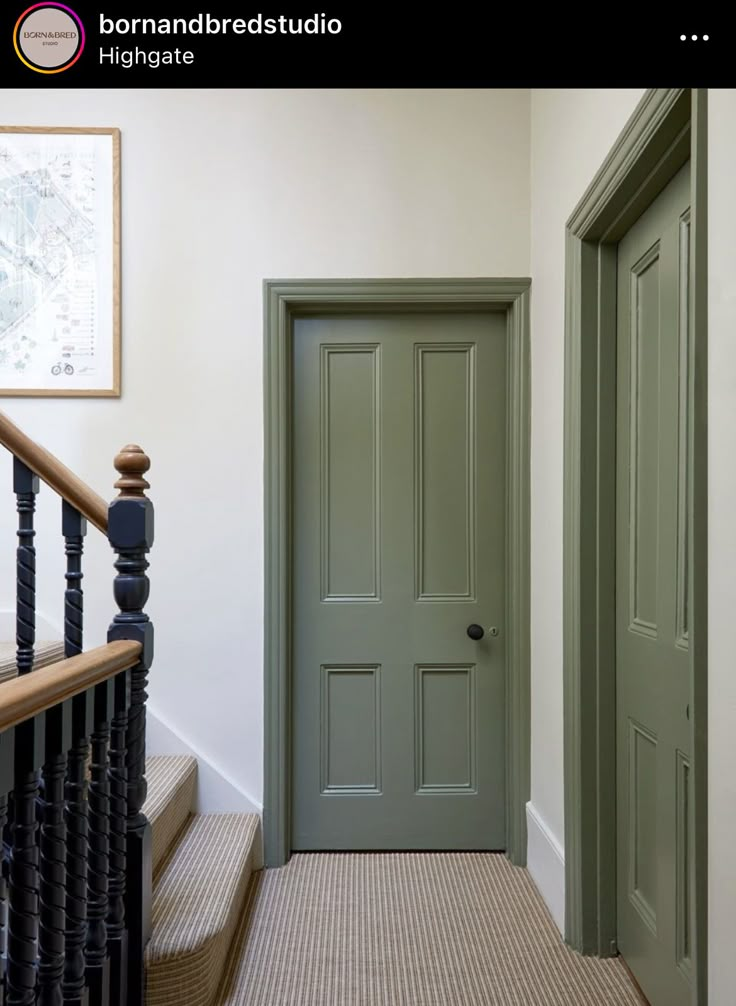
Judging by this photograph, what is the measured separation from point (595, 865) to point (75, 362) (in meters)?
2.32

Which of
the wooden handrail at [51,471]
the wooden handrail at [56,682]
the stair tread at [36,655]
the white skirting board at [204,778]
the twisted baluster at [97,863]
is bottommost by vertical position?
the white skirting board at [204,778]

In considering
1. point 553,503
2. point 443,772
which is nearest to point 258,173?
point 553,503

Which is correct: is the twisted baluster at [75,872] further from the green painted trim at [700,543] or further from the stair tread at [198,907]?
the green painted trim at [700,543]

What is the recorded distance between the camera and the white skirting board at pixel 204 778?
2963 mm

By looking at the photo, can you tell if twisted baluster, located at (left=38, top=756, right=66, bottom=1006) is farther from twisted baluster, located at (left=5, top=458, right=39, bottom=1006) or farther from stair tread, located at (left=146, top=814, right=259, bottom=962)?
stair tread, located at (left=146, top=814, right=259, bottom=962)

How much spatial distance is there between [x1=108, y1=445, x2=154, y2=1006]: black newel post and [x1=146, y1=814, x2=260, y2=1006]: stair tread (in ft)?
0.21

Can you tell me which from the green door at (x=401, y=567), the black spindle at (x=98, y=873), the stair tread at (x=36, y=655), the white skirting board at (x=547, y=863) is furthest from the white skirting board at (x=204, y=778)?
the black spindle at (x=98, y=873)

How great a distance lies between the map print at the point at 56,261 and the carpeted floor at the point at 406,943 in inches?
73.4

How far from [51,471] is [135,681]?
496 mm

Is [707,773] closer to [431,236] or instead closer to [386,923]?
→ [386,923]

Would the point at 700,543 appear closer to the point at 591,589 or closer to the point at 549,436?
the point at 591,589

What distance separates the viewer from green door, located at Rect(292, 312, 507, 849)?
3.08 metres

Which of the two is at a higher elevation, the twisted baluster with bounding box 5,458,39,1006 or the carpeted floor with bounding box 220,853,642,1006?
the twisted baluster with bounding box 5,458,39,1006

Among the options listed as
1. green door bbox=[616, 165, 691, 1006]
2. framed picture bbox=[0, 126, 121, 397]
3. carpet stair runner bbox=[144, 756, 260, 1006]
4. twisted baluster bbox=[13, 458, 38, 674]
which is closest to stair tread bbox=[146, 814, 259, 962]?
carpet stair runner bbox=[144, 756, 260, 1006]
